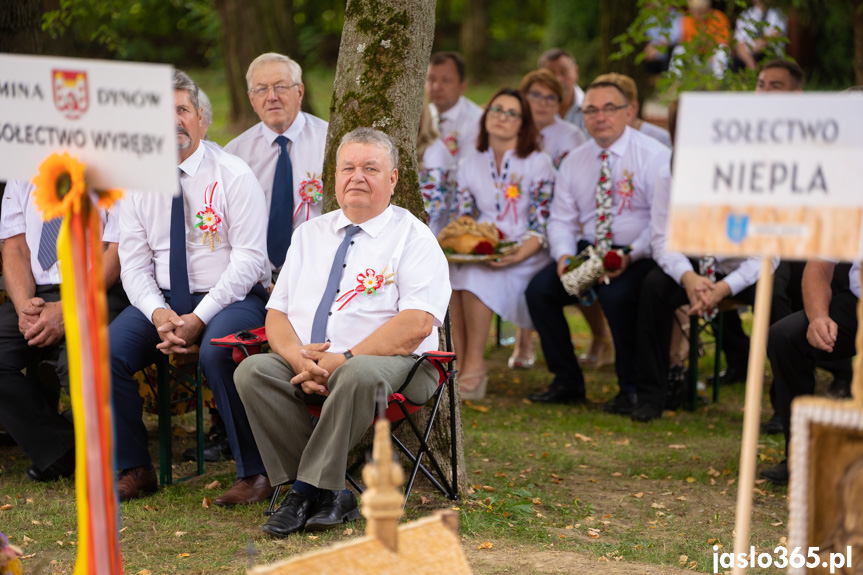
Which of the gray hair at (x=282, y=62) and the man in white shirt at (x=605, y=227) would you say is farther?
the man in white shirt at (x=605, y=227)

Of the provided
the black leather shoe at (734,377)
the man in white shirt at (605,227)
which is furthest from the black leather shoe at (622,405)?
the black leather shoe at (734,377)

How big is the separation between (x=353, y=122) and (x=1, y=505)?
7.17ft

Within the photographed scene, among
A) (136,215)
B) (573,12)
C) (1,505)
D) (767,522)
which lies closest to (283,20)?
(573,12)

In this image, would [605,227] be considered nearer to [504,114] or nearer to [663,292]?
[663,292]

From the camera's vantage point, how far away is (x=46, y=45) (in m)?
7.07

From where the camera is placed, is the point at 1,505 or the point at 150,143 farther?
the point at 1,505

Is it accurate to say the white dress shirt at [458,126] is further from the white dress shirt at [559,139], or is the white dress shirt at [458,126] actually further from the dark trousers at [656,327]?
the dark trousers at [656,327]

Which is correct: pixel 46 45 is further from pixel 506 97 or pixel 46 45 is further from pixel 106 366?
pixel 106 366

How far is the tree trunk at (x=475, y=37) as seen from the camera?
706 inches

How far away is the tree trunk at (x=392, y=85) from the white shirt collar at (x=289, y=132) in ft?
2.51

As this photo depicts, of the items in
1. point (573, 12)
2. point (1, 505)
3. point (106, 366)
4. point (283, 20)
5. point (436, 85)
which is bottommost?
point (1, 505)

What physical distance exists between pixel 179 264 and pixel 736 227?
2.69 meters

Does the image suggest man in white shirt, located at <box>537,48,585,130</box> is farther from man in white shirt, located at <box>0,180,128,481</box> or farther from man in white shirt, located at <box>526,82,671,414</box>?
man in white shirt, located at <box>0,180,128,481</box>

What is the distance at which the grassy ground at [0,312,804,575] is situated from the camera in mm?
3408
